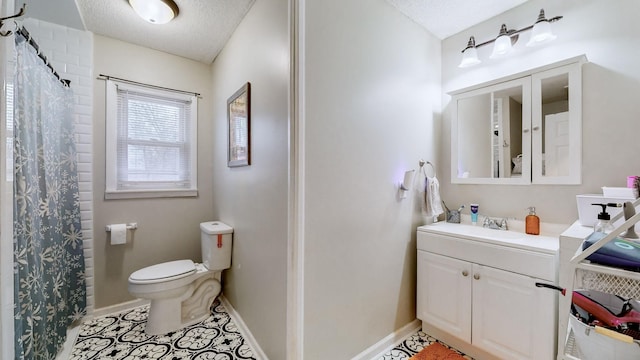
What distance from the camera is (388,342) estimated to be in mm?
1697

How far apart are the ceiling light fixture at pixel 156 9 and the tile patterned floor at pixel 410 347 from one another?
280cm

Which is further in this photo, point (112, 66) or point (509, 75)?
point (112, 66)

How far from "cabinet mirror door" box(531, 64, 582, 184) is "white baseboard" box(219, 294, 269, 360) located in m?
2.17

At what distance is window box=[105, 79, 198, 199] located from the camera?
219cm

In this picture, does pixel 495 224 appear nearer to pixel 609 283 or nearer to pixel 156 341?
pixel 609 283

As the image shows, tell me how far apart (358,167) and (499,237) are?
1.02 m

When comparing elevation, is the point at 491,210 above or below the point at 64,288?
above

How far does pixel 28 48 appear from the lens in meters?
1.19

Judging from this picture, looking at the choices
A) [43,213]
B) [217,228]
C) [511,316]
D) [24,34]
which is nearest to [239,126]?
[217,228]

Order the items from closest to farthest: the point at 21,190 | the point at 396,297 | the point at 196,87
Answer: the point at 21,190, the point at 396,297, the point at 196,87

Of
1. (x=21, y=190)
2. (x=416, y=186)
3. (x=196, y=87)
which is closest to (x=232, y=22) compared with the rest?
(x=196, y=87)

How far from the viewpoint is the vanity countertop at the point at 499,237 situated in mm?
1375

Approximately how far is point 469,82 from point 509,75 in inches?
12.2

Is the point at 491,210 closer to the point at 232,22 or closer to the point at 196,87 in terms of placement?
the point at 232,22
